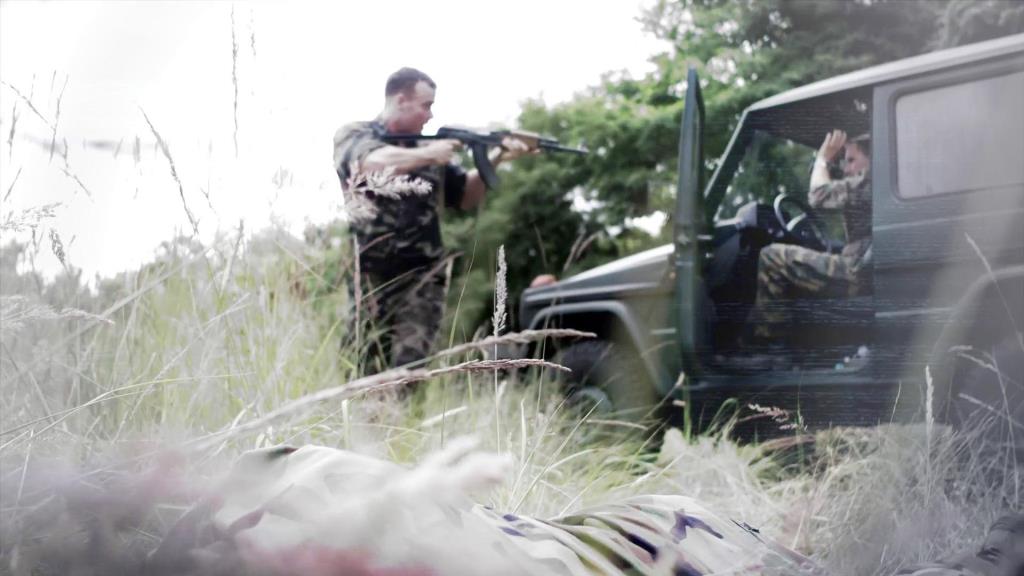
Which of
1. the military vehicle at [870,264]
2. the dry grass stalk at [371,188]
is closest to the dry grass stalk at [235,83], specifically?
the dry grass stalk at [371,188]

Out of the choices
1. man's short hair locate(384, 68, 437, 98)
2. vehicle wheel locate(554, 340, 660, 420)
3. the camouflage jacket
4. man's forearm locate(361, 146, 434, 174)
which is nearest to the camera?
man's short hair locate(384, 68, 437, 98)

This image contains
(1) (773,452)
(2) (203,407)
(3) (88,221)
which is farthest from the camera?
(1) (773,452)

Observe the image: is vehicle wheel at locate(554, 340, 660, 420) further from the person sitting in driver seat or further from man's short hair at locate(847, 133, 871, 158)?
man's short hair at locate(847, 133, 871, 158)

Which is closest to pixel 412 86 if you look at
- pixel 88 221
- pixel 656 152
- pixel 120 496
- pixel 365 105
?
pixel 365 105

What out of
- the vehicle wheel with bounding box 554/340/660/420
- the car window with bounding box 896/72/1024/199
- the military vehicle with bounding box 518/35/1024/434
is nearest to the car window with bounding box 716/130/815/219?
the military vehicle with bounding box 518/35/1024/434

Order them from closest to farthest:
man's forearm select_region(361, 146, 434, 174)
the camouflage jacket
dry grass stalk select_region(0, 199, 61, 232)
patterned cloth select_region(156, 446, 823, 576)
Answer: patterned cloth select_region(156, 446, 823, 576), dry grass stalk select_region(0, 199, 61, 232), man's forearm select_region(361, 146, 434, 174), the camouflage jacket

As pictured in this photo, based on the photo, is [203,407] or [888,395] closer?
[203,407]

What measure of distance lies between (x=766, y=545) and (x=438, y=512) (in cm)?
32

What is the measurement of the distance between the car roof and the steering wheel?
0.13 metres

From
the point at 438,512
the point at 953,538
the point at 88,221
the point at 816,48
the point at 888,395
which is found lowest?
the point at 953,538

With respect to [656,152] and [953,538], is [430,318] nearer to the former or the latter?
[656,152]

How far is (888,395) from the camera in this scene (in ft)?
2.89

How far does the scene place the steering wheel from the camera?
967mm

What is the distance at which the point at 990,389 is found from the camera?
890 millimetres
